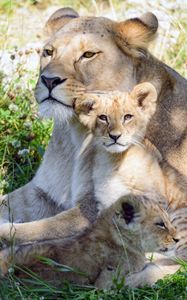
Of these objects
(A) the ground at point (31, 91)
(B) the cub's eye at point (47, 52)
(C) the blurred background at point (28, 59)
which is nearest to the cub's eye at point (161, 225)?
(A) the ground at point (31, 91)

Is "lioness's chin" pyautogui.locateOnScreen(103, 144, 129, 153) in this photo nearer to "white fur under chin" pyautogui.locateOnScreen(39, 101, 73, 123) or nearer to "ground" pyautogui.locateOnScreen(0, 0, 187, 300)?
"white fur under chin" pyautogui.locateOnScreen(39, 101, 73, 123)

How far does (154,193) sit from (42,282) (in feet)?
3.11

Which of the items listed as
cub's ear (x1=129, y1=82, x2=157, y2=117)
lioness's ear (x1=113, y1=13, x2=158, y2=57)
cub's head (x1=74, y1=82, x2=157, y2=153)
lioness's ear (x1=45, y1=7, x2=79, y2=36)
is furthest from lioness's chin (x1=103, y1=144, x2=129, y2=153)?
lioness's ear (x1=45, y1=7, x2=79, y2=36)

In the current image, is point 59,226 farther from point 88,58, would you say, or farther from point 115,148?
point 88,58

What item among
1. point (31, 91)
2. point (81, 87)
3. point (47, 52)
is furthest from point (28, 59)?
point (81, 87)

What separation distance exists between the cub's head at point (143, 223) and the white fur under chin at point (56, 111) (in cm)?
80

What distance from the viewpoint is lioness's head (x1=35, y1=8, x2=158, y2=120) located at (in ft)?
20.1

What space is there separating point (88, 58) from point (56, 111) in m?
0.40

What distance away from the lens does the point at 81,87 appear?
6180 millimetres

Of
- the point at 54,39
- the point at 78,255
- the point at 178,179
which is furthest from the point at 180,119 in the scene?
the point at 78,255

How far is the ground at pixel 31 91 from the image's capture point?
546 cm

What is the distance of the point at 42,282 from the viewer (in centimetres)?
540

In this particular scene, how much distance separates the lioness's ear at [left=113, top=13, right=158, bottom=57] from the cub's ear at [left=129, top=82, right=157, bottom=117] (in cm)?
35

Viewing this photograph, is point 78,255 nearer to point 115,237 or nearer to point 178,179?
point 115,237
